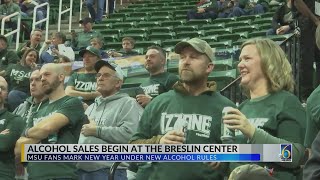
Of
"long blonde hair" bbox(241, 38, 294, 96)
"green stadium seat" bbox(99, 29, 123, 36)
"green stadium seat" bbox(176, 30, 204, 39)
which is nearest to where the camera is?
"long blonde hair" bbox(241, 38, 294, 96)

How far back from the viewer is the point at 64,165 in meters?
6.36

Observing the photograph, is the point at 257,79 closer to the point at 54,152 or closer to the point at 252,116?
the point at 252,116

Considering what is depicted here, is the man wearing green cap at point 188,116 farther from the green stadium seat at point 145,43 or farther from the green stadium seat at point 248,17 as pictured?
the green stadium seat at point 248,17

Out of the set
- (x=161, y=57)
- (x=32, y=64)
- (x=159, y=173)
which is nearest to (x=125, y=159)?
(x=159, y=173)

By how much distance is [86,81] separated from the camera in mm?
9141

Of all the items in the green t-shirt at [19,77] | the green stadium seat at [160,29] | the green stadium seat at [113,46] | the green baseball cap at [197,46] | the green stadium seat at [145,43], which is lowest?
the green t-shirt at [19,77]

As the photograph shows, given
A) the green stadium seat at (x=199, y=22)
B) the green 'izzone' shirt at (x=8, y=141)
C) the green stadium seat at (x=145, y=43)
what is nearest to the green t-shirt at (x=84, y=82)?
the green 'izzone' shirt at (x=8, y=141)

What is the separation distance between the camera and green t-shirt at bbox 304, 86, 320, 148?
4539mm

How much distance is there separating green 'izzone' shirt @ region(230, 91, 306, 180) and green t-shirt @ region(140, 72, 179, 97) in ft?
10.3

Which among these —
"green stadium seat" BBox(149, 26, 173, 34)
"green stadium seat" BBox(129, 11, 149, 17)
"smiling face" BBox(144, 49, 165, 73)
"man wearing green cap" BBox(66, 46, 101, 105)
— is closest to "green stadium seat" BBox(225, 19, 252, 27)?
"green stadium seat" BBox(149, 26, 173, 34)

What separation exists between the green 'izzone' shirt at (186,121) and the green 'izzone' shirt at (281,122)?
12.7 inches

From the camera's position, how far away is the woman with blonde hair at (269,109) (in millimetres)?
4777

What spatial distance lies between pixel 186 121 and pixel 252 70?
56 cm

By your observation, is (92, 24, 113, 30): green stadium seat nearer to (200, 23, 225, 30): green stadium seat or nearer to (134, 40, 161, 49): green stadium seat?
(200, 23, 225, 30): green stadium seat
